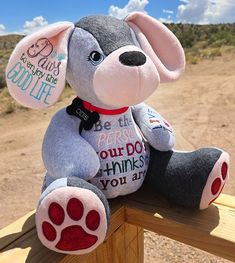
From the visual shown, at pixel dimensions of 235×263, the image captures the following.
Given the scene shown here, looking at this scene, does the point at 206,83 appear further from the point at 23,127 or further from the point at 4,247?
the point at 4,247

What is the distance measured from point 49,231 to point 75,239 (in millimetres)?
62

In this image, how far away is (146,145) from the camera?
1.13m

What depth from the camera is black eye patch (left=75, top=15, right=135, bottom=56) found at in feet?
3.15

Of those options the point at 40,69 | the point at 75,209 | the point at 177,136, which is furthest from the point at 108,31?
the point at 177,136

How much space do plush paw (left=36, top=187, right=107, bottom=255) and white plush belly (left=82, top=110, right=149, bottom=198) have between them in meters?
0.19

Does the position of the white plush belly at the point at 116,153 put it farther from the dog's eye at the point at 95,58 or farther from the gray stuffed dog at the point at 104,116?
the dog's eye at the point at 95,58

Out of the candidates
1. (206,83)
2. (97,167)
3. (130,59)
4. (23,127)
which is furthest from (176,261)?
(206,83)

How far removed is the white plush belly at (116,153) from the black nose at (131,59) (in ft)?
0.63

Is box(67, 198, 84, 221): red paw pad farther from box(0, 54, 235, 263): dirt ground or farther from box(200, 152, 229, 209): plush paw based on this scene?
box(0, 54, 235, 263): dirt ground

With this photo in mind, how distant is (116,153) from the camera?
1.02 m

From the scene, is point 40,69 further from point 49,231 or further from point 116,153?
point 49,231

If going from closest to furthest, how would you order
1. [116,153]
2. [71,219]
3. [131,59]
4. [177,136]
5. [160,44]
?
[71,219] → [131,59] → [116,153] → [160,44] → [177,136]

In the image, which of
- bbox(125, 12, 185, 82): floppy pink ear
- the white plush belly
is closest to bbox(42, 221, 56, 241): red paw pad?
the white plush belly

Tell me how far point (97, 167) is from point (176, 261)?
4.21 ft
